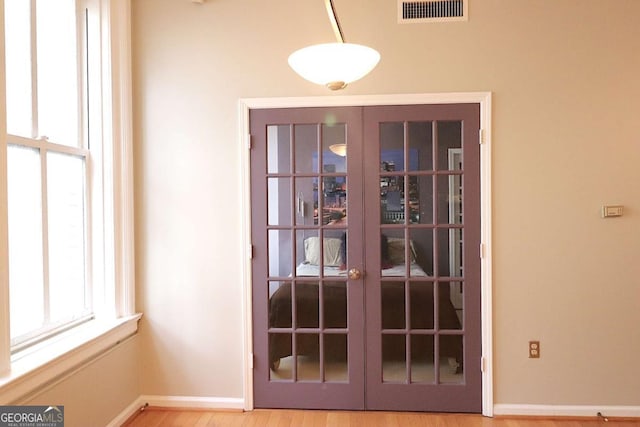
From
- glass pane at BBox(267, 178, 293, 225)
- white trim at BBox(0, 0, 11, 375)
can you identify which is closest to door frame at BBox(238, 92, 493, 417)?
glass pane at BBox(267, 178, 293, 225)

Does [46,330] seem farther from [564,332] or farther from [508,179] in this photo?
[564,332]

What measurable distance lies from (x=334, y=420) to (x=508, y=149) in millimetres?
2160

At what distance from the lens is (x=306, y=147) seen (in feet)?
9.42

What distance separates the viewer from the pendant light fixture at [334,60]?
1.53 metres

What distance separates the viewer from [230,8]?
2.87 meters

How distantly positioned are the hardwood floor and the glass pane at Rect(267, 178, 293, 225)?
133 cm

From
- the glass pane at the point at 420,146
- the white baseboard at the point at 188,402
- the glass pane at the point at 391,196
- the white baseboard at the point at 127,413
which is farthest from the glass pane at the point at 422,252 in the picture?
the white baseboard at the point at 127,413

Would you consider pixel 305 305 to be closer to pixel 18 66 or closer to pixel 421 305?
pixel 421 305

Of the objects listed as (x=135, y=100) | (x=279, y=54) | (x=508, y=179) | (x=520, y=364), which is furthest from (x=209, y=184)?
(x=520, y=364)

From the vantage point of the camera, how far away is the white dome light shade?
153 cm

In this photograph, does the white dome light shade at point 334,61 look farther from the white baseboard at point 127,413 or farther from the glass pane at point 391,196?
the white baseboard at point 127,413

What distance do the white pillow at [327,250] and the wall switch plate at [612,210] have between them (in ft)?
5.78

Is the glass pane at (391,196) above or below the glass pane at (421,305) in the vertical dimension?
above

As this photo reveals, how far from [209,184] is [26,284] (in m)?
1.22
